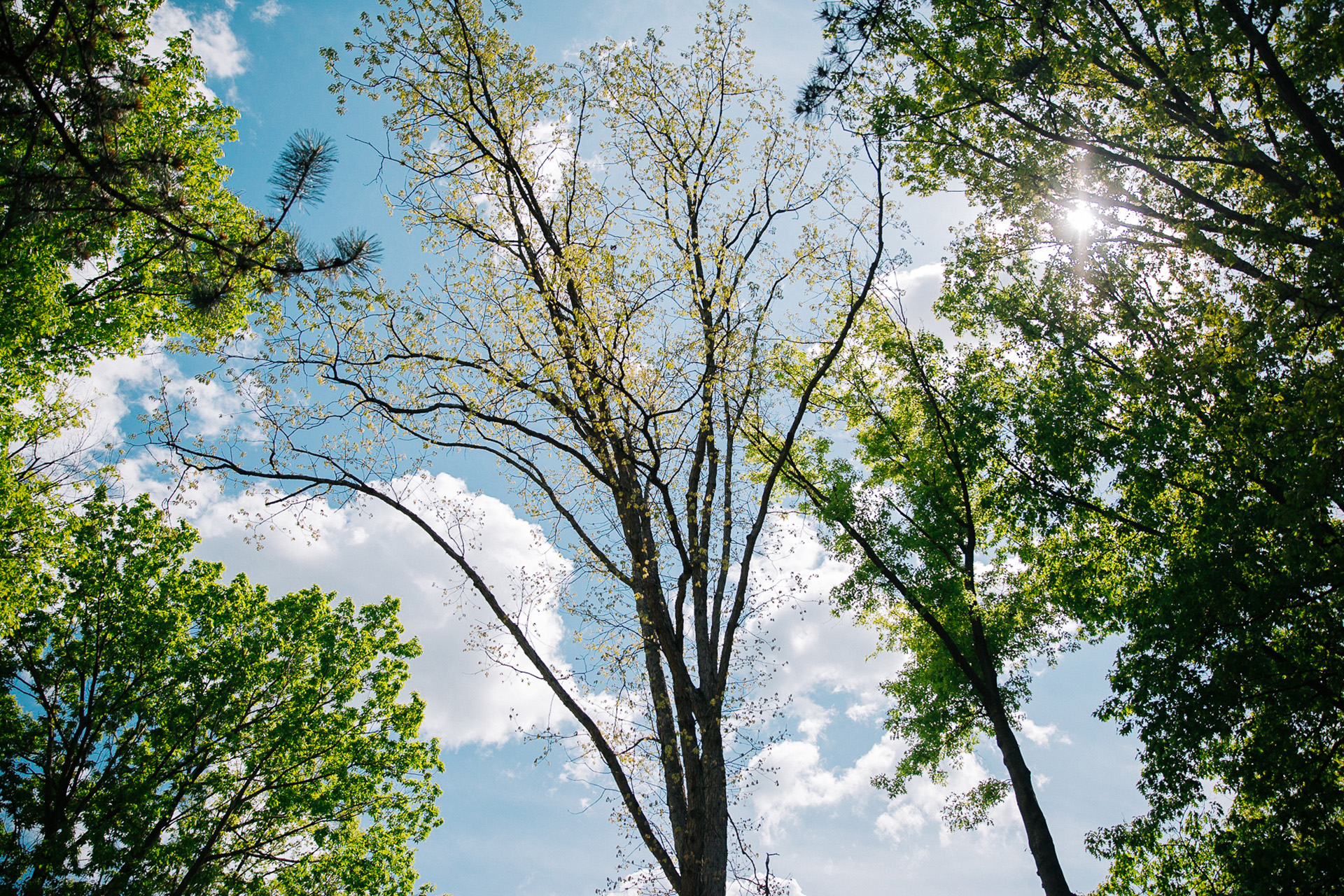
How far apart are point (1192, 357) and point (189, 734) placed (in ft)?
59.3

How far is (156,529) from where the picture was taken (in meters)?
13.4

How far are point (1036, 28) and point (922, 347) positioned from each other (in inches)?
219

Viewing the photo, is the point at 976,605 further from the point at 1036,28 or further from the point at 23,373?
the point at 23,373

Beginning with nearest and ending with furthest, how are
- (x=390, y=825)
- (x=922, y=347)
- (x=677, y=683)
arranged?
(x=677, y=683) < (x=922, y=347) < (x=390, y=825)

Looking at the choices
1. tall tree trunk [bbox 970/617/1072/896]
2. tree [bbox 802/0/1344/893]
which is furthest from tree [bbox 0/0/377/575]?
tall tree trunk [bbox 970/617/1072/896]

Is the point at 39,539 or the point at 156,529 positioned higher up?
the point at 156,529

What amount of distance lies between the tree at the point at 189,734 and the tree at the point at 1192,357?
1443cm

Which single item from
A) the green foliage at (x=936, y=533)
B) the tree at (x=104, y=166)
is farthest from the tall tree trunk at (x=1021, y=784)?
the tree at (x=104, y=166)

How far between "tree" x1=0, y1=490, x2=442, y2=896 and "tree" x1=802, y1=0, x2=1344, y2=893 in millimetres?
14426

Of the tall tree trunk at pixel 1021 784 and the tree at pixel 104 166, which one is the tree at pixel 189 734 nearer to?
the tree at pixel 104 166

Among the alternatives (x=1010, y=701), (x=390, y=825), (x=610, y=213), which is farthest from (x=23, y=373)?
(x=1010, y=701)

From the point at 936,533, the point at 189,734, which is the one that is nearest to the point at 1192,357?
the point at 936,533

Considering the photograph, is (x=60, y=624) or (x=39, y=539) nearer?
(x=39, y=539)

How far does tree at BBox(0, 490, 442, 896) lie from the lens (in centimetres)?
1127
